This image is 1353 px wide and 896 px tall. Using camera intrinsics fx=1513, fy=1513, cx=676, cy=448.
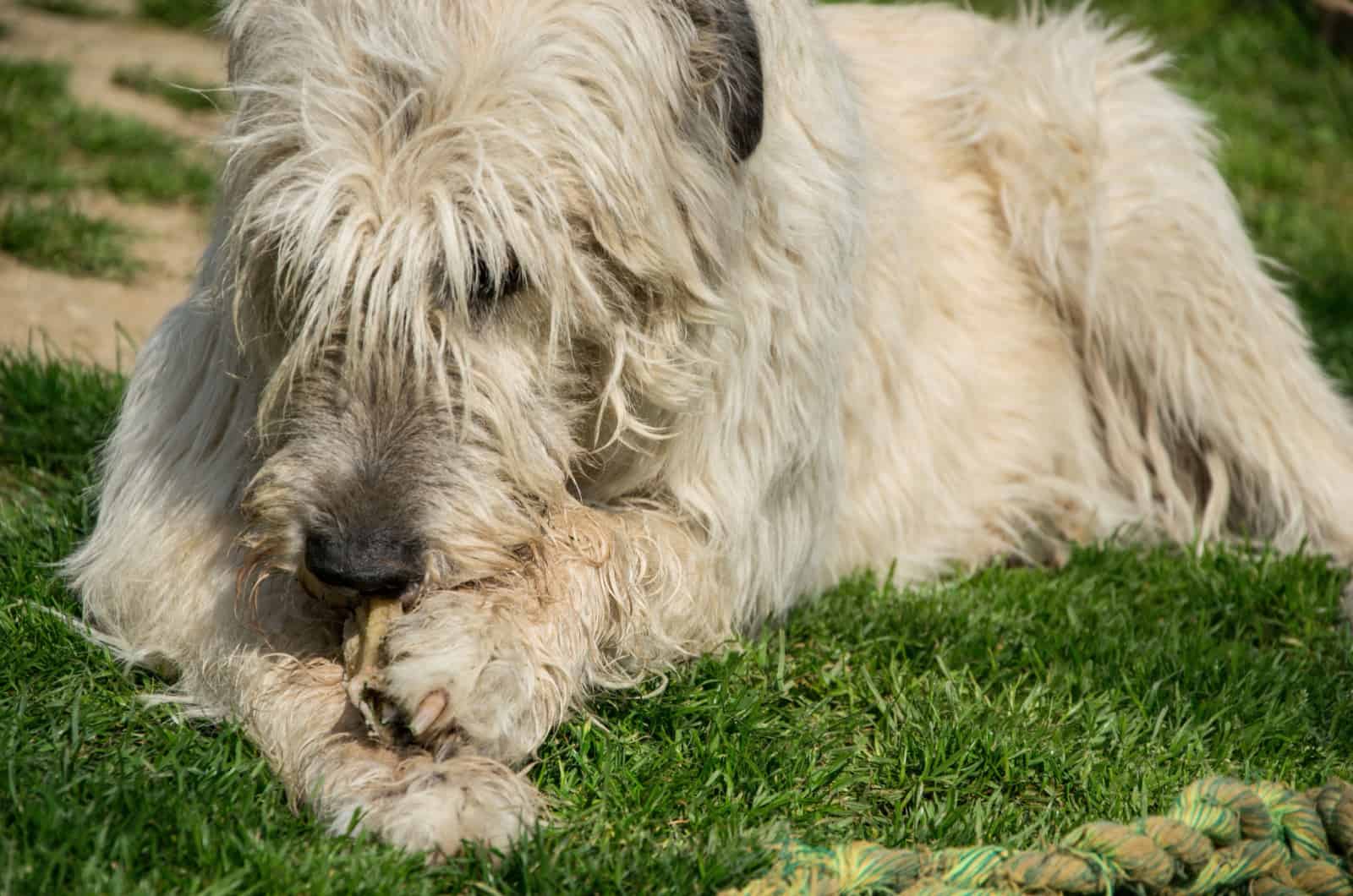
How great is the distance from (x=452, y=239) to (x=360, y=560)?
1.93 feet

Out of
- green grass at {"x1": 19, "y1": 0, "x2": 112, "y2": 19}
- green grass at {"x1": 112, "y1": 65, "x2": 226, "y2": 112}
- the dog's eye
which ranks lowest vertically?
green grass at {"x1": 112, "y1": 65, "x2": 226, "y2": 112}

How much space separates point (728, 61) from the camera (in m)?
2.98

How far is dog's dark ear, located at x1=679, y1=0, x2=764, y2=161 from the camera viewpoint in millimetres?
2979

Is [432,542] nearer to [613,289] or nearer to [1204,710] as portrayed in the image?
[613,289]

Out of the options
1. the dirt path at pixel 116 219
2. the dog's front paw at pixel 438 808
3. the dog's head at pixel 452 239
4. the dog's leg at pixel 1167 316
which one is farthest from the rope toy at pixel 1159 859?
the dirt path at pixel 116 219

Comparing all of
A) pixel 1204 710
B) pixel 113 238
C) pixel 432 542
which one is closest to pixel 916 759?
pixel 1204 710

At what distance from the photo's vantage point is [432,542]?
2717mm

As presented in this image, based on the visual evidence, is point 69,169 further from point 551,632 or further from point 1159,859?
point 1159,859

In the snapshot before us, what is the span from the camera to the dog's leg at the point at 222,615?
2.61 m

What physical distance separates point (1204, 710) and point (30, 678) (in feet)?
8.23

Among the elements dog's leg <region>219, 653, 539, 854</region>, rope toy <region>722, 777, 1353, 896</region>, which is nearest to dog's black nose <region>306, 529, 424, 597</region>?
dog's leg <region>219, 653, 539, 854</region>

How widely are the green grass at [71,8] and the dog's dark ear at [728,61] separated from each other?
19.5 feet

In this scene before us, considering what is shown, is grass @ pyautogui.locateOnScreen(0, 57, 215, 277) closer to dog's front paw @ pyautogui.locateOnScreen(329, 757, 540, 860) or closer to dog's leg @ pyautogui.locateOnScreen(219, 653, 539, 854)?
dog's leg @ pyautogui.locateOnScreen(219, 653, 539, 854)

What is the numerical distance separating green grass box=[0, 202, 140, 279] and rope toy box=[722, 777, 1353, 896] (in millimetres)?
3710
